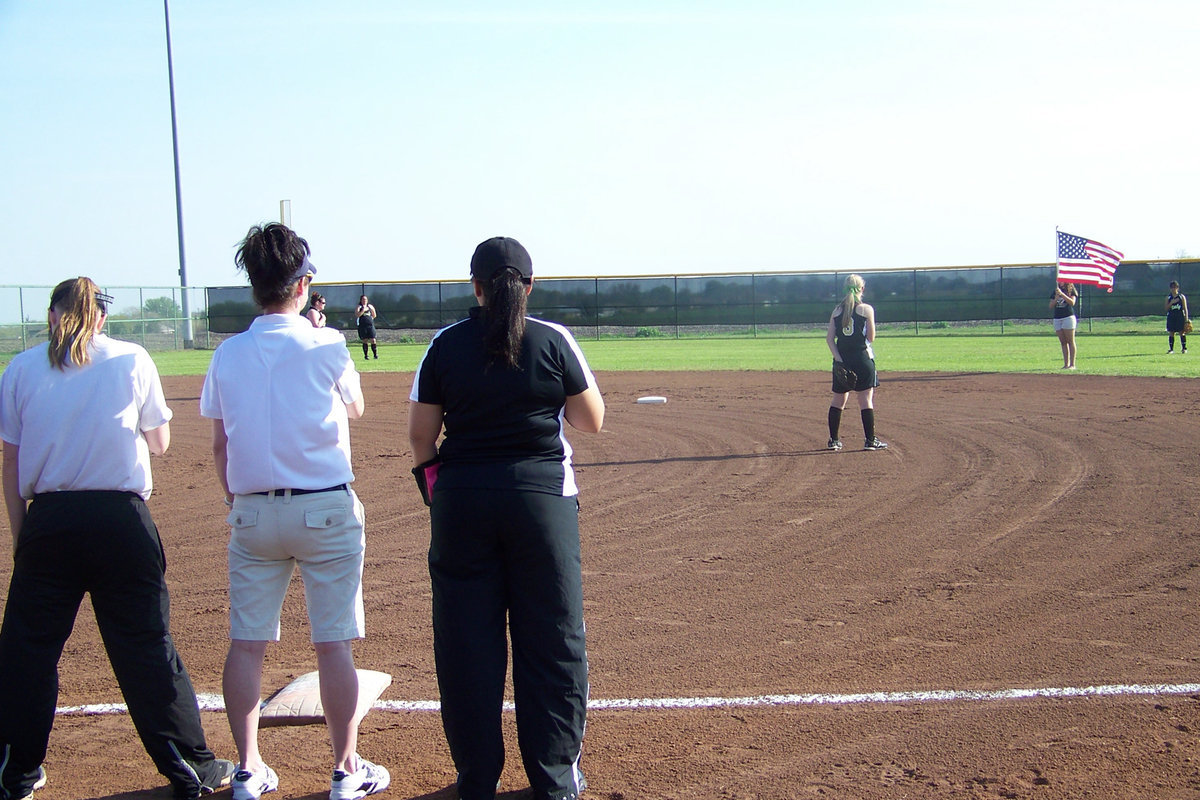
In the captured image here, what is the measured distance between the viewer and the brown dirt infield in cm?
392

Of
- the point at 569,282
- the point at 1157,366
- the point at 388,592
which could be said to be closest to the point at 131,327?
the point at 569,282

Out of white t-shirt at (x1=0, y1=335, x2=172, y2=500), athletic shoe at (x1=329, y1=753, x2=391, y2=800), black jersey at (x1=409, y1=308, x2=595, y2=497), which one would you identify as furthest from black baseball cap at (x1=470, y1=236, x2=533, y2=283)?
athletic shoe at (x1=329, y1=753, x2=391, y2=800)

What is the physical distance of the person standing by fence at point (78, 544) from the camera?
3711 mm

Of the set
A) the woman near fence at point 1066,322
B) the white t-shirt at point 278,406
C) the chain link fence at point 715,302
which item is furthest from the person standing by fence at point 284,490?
the chain link fence at point 715,302

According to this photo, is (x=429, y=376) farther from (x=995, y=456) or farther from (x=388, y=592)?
(x=995, y=456)

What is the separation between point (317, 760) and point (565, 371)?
6.30 feet

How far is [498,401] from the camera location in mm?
3504

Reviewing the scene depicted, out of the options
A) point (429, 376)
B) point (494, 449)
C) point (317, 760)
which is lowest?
point (317, 760)

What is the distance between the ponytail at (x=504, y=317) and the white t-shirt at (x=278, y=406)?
560mm

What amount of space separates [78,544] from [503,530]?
1537mm

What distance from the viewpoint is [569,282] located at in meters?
45.2

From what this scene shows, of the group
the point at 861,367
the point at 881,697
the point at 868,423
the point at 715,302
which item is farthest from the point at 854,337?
the point at 715,302

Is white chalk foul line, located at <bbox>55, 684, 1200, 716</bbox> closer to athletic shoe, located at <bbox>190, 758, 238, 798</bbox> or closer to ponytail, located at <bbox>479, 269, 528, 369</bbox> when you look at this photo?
athletic shoe, located at <bbox>190, 758, 238, 798</bbox>

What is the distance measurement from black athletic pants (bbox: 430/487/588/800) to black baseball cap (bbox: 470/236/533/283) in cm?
76
